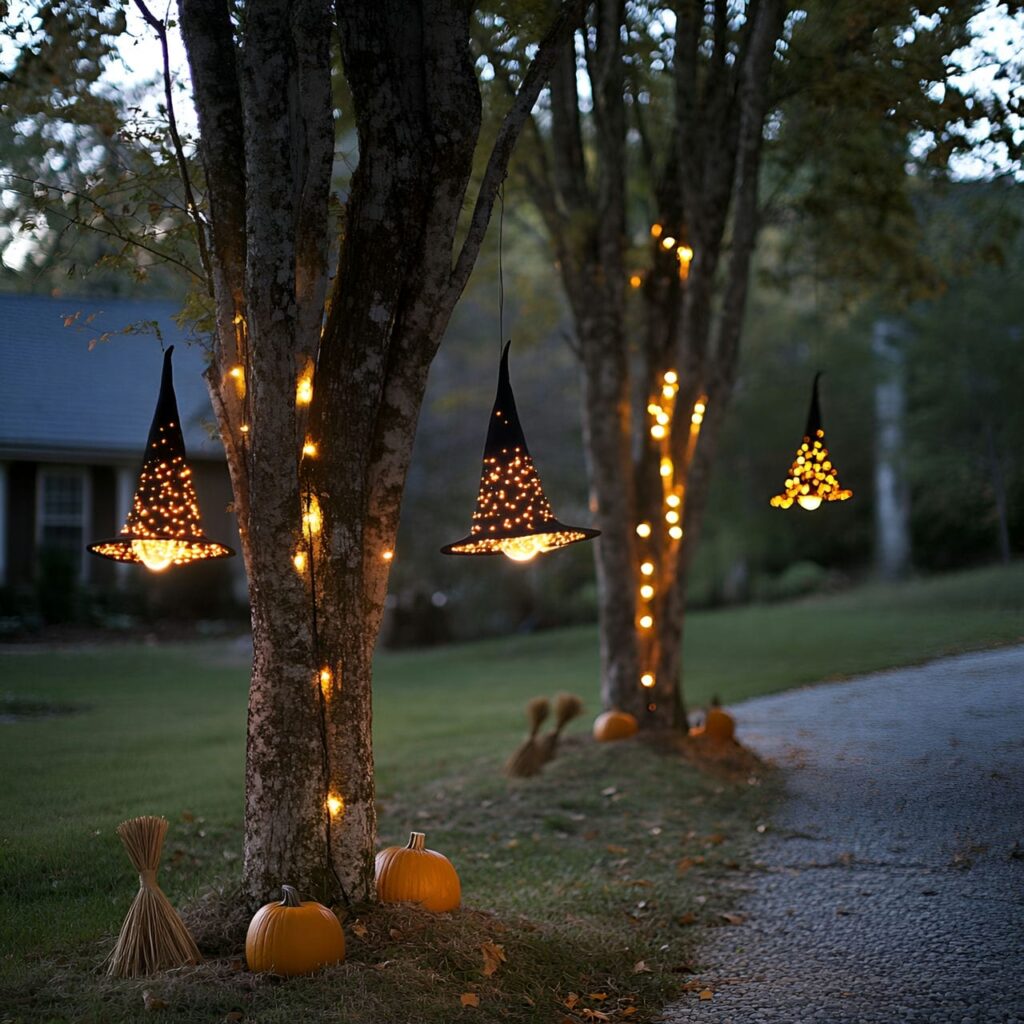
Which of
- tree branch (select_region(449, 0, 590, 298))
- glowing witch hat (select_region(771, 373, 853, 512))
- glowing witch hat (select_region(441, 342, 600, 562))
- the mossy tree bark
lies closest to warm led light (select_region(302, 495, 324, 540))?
the mossy tree bark

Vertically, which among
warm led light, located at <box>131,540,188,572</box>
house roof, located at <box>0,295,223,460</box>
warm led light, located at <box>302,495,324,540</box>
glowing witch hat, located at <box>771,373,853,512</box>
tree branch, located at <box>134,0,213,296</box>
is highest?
tree branch, located at <box>134,0,213,296</box>

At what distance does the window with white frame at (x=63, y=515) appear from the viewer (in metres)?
10.3

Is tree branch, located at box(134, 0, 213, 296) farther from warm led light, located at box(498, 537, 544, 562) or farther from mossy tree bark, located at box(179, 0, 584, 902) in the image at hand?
warm led light, located at box(498, 537, 544, 562)

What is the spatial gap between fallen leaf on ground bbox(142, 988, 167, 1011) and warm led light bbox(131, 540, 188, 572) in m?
1.64

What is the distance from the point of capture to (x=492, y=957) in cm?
435

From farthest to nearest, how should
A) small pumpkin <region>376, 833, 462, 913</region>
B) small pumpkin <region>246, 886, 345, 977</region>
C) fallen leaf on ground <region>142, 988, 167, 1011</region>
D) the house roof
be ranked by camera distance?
the house roof
small pumpkin <region>376, 833, 462, 913</region>
small pumpkin <region>246, 886, 345, 977</region>
fallen leaf on ground <region>142, 988, 167, 1011</region>

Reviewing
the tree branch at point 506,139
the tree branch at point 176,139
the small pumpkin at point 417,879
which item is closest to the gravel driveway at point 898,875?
the small pumpkin at point 417,879

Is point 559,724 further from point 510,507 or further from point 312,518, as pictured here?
point 312,518

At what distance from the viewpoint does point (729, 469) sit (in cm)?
2433

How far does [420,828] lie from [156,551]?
11.1 ft

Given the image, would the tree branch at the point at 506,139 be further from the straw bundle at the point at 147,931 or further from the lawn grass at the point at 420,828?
the lawn grass at the point at 420,828

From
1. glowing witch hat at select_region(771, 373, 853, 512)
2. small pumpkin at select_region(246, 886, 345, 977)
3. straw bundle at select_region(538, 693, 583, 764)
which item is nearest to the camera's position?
small pumpkin at select_region(246, 886, 345, 977)

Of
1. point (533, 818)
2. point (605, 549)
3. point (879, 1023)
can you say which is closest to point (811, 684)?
point (605, 549)

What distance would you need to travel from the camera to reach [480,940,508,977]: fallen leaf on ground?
4249mm
